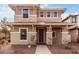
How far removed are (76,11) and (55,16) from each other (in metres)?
2.18

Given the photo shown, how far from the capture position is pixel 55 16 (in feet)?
47.1

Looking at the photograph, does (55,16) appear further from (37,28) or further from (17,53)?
(17,53)

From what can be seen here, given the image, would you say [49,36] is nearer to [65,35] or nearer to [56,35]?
[56,35]

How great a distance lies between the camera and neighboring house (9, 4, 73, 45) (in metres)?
13.3

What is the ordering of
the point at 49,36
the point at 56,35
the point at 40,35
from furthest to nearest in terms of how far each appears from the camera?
the point at 40,35 < the point at 56,35 < the point at 49,36

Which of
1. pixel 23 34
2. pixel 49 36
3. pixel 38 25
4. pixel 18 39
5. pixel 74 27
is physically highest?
pixel 38 25

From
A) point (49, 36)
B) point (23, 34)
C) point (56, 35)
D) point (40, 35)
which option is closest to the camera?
point (23, 34)

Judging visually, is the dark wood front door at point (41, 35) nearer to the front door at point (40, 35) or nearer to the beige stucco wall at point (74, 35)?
the front door at point (40, 35)

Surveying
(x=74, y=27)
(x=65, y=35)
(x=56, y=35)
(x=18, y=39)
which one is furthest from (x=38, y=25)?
(x=74, y=27)

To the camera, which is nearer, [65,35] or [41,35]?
[65,35]

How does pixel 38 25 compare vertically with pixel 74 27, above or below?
above

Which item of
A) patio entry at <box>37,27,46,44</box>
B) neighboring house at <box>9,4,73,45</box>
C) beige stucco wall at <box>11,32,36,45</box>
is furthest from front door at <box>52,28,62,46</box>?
beige stucco wall at <box>11,32,36,45</box>

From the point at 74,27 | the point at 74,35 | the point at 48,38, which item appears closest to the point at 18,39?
the point at 48,38

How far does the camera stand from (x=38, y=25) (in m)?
13.4
